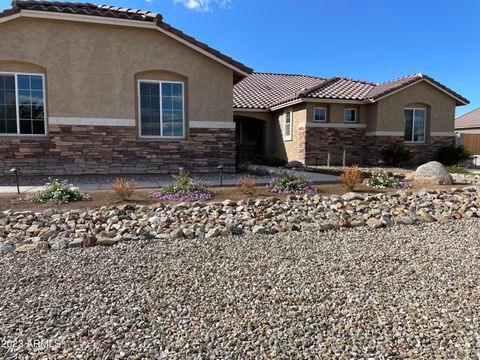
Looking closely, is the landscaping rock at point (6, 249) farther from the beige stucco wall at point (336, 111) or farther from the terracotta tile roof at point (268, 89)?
the beige stucco wall at point (336, 111)

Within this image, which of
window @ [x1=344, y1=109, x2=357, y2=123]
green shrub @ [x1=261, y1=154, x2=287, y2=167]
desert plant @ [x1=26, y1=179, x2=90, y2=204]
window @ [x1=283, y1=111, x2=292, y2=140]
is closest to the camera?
desert plant @ [x1=26, y1=179, x2=90, y2=204]

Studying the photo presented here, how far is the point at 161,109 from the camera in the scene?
11.7 m

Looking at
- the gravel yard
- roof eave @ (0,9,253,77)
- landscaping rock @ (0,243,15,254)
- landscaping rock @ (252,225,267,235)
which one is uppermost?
roof eave @ (0,9,253,77)

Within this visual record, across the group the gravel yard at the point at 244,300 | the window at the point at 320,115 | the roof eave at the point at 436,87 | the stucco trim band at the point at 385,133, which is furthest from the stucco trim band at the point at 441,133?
the gravel yard at the point at 244,300

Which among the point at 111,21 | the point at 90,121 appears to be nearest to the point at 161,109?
the point at 90,121

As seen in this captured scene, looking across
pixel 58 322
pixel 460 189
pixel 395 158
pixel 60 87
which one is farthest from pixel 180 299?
pixel 395 158

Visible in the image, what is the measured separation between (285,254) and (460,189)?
6.71 meters

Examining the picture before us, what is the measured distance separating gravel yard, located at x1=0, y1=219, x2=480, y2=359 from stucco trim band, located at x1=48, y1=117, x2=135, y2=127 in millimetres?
7458

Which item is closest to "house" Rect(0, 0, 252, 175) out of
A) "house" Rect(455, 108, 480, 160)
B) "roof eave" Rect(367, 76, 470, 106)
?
"roof eave" Rect(367, 76, 470, 106)

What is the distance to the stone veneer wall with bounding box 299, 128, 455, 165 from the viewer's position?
16.9 meters

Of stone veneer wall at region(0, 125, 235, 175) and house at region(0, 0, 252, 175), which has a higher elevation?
house at region(0, 0, 252, 175)

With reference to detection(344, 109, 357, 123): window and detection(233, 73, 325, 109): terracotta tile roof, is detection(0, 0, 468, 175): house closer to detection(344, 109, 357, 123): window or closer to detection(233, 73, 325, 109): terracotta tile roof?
detection(233, 73, 325, 109): terracotta tile roof

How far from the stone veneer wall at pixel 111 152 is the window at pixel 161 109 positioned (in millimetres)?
363

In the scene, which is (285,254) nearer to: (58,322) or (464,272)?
(464,272)
